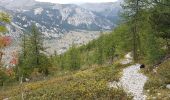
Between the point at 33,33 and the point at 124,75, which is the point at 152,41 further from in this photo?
the point at 33,33

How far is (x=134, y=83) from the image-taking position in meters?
35.7

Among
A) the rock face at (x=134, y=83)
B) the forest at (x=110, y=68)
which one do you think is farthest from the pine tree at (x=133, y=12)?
the rock face at (x=134, y=83)

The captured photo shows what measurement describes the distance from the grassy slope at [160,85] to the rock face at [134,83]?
2.50ft

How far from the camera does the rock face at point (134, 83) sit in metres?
29.8

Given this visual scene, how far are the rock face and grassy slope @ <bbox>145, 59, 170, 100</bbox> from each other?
76 centimetres

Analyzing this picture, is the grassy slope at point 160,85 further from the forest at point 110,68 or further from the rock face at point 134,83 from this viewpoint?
the rock face at point 134,83

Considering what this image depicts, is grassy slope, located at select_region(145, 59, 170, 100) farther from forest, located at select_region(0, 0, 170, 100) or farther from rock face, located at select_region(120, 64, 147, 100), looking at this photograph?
rock face, located at select_region(120, 64, 147, 100)

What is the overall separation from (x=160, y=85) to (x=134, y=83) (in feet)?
17.1

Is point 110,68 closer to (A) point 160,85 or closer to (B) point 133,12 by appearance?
(B) point 133,12

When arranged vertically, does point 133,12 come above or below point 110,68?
above

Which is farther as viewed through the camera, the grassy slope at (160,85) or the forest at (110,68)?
the forest at (110,68)

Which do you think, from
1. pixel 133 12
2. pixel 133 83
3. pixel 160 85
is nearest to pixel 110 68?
pixel 133 12

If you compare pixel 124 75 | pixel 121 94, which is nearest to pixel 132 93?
pixel 121 94

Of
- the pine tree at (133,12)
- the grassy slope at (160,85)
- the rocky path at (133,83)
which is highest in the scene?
the pine tree at (133,12)
